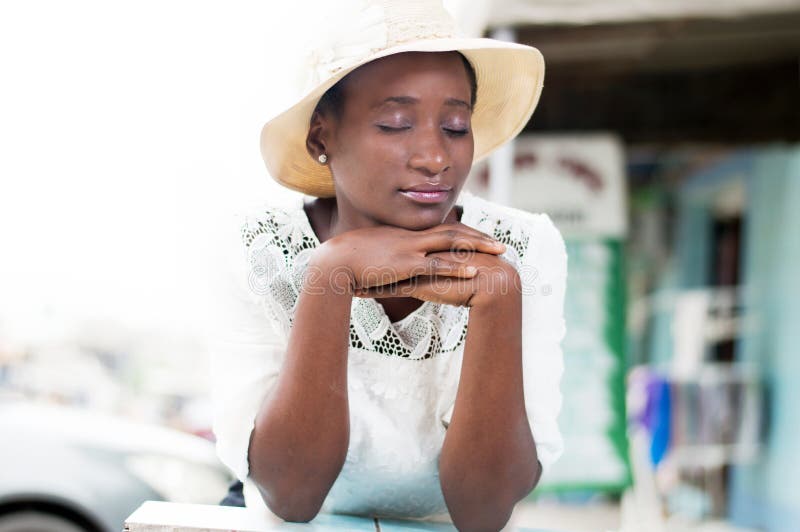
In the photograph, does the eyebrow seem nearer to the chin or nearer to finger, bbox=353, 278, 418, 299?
the chin

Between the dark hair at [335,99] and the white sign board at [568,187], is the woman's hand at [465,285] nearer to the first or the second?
the dark hair at [335,99]

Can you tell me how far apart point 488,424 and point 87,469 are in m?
2.80

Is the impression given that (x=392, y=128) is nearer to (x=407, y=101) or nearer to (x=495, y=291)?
(x=407, y=101)

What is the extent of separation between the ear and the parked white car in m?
2.40

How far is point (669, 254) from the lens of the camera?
10328 mm

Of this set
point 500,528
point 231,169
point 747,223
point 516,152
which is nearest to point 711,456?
point 747,223

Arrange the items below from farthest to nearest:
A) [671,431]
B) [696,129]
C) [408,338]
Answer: [671,431] → [696,129] → [408,338]

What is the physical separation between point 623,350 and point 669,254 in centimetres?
556

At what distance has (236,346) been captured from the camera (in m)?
1.75

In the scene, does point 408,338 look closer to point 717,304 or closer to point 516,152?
point 516,152

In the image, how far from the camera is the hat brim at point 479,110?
5.46 ft

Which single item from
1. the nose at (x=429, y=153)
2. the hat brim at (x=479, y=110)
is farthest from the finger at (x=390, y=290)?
the hat brim at (x=479, y=110)

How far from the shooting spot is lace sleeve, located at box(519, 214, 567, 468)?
1.74m

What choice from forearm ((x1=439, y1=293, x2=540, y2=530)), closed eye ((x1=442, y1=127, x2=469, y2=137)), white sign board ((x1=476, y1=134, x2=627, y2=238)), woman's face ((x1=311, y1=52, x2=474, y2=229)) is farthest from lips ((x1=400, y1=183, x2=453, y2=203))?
white sign board ((x1=476, y1=134, x2=627, y2=238))
